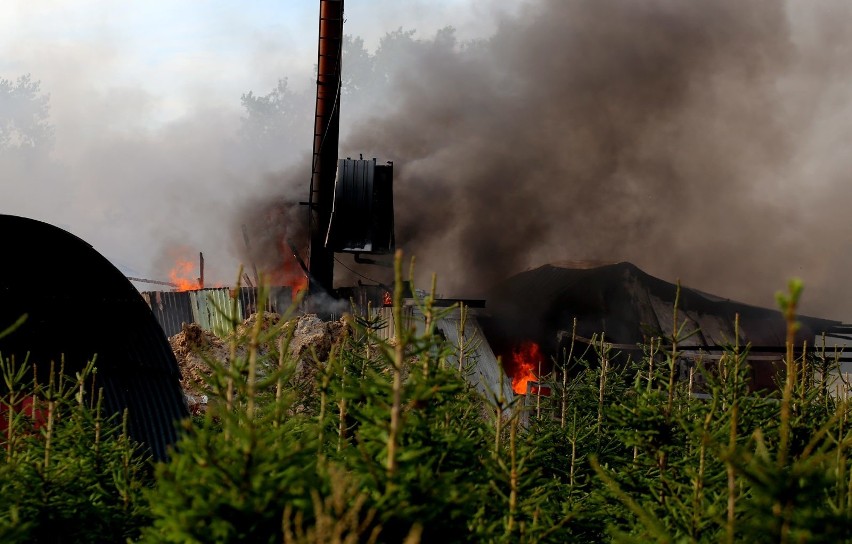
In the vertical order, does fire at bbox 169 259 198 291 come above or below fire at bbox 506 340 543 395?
above

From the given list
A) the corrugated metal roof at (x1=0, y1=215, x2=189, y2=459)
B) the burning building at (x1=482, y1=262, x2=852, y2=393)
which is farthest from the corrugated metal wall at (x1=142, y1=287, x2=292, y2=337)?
the corrugated metal roof at (x1=0, y1=215, x2=189, y2=459)

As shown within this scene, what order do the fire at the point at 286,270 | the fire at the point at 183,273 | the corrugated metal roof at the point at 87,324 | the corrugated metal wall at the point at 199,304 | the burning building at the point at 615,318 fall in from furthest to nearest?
1. the fire at the point at 183,273
2. the fire at the point at 286,270
3. the burning building at the point at 615,318
4. the corrugated metal wall at the point at 199,304
5. the corrugated metal roof at the point at 87,324

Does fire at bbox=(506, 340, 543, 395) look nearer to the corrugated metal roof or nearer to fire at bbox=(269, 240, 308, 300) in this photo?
fire at bbox=(269, 240, 308, 300)

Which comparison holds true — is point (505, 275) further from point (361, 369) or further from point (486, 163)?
point (361, 369)

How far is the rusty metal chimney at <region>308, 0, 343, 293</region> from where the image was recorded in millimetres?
29750

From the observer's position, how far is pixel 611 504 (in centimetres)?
922

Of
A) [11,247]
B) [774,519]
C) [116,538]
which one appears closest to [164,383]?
[11,247]

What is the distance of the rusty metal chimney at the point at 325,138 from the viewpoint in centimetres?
2975

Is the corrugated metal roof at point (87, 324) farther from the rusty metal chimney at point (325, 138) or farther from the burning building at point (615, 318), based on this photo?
the burning building at point (615, 318)

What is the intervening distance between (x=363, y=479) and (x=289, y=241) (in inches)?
1249

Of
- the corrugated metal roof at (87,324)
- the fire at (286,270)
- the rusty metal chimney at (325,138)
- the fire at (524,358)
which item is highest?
the rusty metal chimney at (325,138)

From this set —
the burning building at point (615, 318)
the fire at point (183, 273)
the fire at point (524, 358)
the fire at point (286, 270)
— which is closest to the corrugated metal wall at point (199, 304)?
the fire at point (286, 270)

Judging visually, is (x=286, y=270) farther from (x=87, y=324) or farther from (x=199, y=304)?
(x=87, y=324)

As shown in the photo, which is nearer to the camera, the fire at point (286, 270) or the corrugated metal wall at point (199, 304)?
the corrugated metal wall at point (199, 304)
